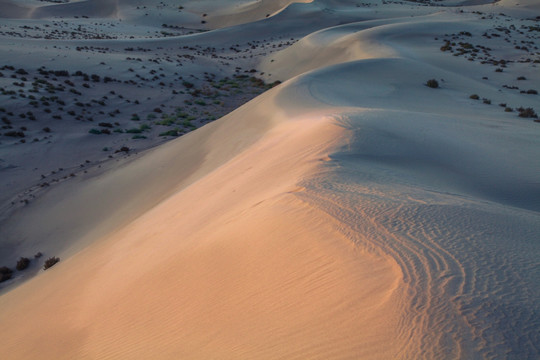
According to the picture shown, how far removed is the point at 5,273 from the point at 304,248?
8631mm

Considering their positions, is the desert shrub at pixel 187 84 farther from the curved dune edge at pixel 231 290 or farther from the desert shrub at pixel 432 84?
the curved dune edge at pixel 231 290

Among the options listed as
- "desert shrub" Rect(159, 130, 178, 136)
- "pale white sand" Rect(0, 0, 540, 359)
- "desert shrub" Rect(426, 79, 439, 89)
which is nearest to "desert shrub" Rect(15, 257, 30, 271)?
"pale white sand" Rect(0, 0, 540, 359)

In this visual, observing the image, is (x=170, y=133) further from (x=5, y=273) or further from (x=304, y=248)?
(x=304, y=248)

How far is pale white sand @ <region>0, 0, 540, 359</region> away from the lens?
2.48 meters

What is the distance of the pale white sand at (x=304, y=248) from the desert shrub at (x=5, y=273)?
12.6 inches

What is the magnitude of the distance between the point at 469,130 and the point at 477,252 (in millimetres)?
7533

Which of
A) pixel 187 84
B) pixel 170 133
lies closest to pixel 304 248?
pixel 170 133

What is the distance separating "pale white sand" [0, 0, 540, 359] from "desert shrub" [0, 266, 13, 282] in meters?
0.32

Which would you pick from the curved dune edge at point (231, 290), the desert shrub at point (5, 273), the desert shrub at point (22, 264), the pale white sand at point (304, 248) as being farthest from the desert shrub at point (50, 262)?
the curved dune edge at point (231, 290)

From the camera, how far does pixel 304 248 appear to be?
342 cm

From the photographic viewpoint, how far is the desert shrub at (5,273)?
8766 millimetres

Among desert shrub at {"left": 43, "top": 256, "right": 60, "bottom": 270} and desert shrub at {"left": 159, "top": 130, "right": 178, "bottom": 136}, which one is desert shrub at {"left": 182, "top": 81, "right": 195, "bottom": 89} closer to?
desert shrub at {"left": 159, "top": 130, "right": 178, "bottom": 136}

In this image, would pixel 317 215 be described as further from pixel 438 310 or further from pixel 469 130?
pixel 469 130

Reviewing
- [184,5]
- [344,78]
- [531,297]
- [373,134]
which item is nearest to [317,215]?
[531,297]
